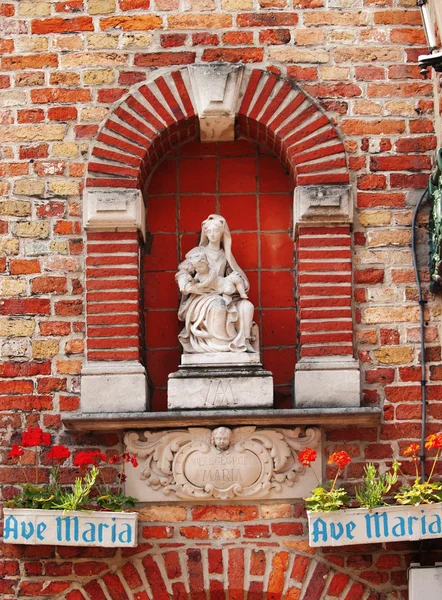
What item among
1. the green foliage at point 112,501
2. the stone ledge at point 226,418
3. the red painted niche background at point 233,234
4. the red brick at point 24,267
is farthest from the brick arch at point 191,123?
the green foliage at point 112,501

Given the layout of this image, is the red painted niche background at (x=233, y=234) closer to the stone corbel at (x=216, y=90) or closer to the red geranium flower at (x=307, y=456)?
the stone corbel at (x=216, y=90)

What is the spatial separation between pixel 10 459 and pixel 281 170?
2.53 metres

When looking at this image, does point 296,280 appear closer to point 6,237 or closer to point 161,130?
point 161,130

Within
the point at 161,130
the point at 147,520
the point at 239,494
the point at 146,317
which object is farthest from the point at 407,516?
the point at 161,130

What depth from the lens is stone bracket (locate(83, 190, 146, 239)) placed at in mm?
7762

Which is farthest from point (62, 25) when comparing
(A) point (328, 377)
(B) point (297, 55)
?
(A) point (328, 377)

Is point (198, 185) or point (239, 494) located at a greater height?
point (198, 185)

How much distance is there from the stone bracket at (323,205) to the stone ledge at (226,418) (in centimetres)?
120

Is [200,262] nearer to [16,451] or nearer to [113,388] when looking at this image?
[113,388]

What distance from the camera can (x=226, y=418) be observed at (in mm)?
7375

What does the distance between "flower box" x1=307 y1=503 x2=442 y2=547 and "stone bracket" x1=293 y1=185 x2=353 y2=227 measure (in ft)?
5.89

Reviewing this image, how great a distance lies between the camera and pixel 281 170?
8.27 meters

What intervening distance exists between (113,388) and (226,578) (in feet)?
4.23

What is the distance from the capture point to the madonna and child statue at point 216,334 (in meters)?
7.48
